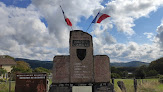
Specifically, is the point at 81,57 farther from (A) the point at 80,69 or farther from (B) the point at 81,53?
(A) the point at 80,69

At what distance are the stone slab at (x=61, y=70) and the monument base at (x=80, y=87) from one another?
26 centimetres

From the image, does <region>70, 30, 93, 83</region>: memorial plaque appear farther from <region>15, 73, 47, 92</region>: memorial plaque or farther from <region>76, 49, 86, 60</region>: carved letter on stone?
<region>15, 73, 47, 92</region>: memorial plaque

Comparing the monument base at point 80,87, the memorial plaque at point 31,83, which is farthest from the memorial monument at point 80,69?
the memorial plaque at point 31,83

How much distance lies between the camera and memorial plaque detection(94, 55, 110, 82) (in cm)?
855

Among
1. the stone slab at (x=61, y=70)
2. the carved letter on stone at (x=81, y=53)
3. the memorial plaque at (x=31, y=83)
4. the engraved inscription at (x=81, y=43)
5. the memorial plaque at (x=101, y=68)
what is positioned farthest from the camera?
the memorial plaque at (x=31, y=83)

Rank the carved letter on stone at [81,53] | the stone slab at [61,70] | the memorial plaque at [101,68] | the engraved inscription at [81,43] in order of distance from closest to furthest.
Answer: the stone slab at [61,70]
the memorial plaque at [101,68]
the carved letter on stone at [81,53]
the engraved inscription at [81,43]

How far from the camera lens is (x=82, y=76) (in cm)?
848

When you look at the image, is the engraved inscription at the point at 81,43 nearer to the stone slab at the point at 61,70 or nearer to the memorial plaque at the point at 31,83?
the stone slab at the point at 61,70

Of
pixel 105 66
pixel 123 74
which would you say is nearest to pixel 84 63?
pixel 105 66

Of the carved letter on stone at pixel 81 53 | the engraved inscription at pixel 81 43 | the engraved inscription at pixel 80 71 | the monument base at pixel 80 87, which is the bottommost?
the monument base at pixel 80 87

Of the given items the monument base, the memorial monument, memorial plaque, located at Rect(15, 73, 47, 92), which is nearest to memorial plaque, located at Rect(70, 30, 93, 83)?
the memorial monument

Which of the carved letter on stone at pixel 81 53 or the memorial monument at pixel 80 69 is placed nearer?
the memorial monument at pixel 80 69

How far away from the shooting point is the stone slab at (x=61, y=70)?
27.5ft

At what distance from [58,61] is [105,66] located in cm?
266
